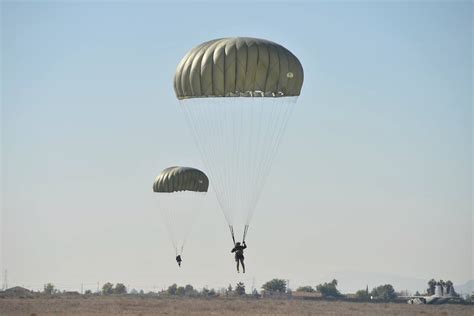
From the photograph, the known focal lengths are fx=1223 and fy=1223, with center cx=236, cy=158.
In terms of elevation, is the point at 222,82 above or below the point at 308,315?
above

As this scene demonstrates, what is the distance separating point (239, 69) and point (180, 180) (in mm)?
26646

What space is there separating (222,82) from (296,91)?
4.39 meters

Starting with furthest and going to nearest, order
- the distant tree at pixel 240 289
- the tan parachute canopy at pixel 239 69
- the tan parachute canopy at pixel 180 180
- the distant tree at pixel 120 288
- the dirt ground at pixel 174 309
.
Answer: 1. the distant tree at pixel 120 288
2. the distant tree at pixel 240 289
3. the tan parachute canopy at pixel 180 180
4. the dirt ground at pixel 174 309
5. the tan parachute canopy at pixel 239 69

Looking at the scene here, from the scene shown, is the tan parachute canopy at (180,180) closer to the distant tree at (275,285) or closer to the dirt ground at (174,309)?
the dirt ground at (174,309)

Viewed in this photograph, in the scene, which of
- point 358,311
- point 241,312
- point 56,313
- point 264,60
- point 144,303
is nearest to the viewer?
point 264,60

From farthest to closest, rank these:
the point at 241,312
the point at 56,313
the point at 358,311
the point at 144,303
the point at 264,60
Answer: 1. the point at 144,303
2. the point at 358,311
3. the point at 241,312
4. the point at 56,313
5. the point at 264,60

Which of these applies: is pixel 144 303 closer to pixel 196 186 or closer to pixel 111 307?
pixel 111 307

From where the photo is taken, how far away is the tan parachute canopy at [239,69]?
62.2 metres

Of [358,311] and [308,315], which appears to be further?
[358,311]

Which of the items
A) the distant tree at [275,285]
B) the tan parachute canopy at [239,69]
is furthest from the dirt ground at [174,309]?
the distant tree at [275,285]

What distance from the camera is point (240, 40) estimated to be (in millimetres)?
62969

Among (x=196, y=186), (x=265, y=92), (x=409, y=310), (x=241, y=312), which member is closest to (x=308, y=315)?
(x=241, y=312)

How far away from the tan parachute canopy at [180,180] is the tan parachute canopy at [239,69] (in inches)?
954

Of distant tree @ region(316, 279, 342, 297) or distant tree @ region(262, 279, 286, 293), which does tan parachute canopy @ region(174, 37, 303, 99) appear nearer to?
distant tree @ region(316, 279, 342, 297)
